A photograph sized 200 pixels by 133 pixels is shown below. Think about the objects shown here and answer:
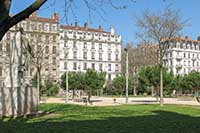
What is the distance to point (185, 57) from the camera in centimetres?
12169

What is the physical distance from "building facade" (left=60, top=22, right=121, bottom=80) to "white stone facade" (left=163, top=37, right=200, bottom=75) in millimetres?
19285

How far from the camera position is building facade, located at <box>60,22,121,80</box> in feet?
330

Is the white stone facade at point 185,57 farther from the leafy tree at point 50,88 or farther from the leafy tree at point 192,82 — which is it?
the leafy tree at point 50,88


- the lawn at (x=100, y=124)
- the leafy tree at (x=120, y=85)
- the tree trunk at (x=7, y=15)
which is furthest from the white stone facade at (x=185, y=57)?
the tree trunk at (x=7, y=15)

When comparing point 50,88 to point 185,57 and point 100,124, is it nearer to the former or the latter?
point 100,124

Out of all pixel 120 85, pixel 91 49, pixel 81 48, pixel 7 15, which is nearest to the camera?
pixel 7 15

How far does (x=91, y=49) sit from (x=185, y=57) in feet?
118

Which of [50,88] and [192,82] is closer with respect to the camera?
[50,88]

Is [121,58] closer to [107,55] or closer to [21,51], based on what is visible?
[107,55]

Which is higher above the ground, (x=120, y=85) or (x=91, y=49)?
(x=91, y=49)

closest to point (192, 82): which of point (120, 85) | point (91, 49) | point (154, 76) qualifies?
point (120, 85)

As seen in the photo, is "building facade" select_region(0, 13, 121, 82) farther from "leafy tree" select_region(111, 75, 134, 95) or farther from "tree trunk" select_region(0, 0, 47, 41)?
"tree trunk" select_region(0, 0, 47, 41)

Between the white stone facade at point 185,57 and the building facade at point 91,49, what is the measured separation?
759 inches

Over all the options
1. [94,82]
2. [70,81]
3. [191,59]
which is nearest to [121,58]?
[191,59]
